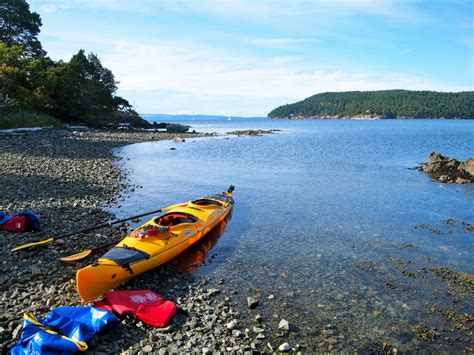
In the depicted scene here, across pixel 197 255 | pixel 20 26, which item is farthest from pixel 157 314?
pixel 20 26

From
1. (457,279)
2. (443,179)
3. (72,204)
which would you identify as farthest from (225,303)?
(443,179)

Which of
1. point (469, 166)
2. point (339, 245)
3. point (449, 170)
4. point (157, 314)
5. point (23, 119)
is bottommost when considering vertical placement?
point (339, 245)

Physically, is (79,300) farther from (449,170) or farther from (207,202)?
(449,170)

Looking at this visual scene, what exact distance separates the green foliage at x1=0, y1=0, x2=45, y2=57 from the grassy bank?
17.6 metres

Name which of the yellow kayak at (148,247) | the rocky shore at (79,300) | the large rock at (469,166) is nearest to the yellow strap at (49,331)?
the rocky shore at (79,300)

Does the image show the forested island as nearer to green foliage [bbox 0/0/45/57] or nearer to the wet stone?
green foliage [bbox 0/0/45/57]

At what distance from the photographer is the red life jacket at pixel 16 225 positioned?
12.0 m

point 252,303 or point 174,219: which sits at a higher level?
point 174,219

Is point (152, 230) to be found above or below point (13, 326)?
above

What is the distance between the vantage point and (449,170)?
96.1ft

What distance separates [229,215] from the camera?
57.1ft

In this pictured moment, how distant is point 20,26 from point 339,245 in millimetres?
66697

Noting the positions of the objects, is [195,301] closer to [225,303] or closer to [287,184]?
[225,303]

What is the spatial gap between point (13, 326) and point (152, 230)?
4.90 metres
